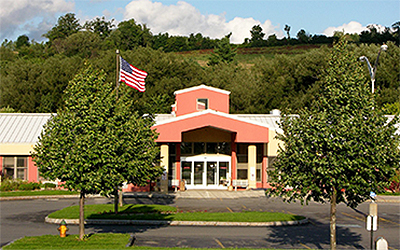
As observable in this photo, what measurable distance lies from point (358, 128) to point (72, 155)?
33.1 ft

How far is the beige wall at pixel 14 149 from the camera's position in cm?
4056

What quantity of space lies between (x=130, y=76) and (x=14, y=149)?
Answer: 56.3 ft

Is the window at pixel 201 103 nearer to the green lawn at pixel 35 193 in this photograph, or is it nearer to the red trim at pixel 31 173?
the green lawn at pixel 35 193

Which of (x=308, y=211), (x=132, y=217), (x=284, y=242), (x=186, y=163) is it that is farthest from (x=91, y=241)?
(x=186, y=163)

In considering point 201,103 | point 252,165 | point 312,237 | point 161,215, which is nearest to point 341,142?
point 312,237

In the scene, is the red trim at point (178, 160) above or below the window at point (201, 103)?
below

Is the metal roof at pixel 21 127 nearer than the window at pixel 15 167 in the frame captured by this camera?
No

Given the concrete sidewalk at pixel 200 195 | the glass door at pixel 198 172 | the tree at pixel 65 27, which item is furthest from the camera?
the tree at pixel 65 27

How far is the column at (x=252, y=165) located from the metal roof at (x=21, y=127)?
18780 millimetres

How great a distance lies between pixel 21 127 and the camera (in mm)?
44062

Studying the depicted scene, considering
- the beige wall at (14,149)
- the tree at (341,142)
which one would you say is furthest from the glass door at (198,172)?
the tree at (341,142)

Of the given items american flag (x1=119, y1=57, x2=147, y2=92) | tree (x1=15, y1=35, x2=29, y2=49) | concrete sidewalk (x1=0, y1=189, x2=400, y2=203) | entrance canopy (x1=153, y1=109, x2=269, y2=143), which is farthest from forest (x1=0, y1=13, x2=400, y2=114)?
tree (x1=15, y1=35, x2=29, y2=49)

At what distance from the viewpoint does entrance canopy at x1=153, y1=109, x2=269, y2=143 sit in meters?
38.8

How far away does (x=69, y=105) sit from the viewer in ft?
59.6
